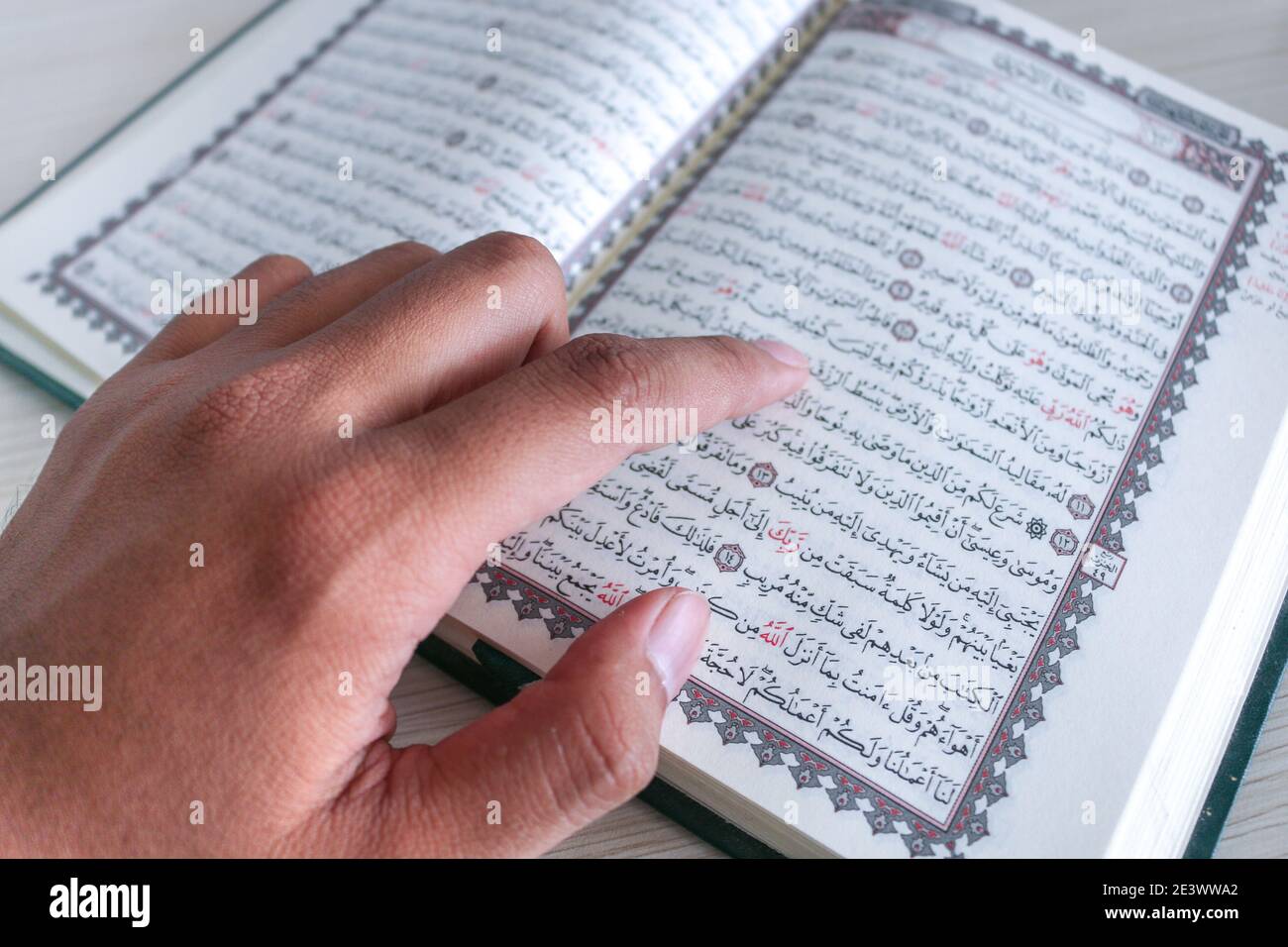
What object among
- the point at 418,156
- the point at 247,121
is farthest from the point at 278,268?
the point at 247,121

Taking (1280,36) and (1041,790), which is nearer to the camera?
(1041,790)

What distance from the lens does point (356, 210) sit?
41.5 inches

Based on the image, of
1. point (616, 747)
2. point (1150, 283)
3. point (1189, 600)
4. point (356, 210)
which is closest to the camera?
point (616, 747)

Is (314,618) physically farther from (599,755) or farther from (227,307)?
(227,307)

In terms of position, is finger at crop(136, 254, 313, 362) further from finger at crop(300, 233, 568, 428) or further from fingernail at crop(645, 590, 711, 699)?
fingernail at crop(645, 590, 711, 699)

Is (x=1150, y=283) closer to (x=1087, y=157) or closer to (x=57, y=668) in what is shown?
(x=1087, y=157)

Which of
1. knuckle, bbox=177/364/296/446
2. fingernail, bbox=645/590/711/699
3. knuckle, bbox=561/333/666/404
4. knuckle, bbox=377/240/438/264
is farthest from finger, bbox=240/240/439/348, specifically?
fingernail, bbox=645/590/711/699

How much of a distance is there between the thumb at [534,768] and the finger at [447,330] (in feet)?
0.78

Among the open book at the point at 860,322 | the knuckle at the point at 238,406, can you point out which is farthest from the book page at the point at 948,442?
the knuckle at the point at 238,406

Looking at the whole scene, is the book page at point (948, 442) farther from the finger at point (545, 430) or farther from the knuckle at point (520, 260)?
the knuckle at point (520, 260)

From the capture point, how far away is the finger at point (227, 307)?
87cm
